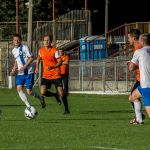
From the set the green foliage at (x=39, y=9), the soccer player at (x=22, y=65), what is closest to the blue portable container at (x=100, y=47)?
the green foliage at (x=39, y=9)

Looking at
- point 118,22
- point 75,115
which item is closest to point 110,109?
point 75,115

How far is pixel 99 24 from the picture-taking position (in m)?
60.5

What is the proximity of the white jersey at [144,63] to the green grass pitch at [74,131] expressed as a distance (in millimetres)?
1021

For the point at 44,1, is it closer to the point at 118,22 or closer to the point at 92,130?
the point at 118,22

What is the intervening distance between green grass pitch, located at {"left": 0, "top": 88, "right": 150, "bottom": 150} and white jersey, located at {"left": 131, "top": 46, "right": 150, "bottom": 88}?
1.02 meters

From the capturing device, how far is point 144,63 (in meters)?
14.5

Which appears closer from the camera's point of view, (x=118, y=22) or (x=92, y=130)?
(x=92, y=130)

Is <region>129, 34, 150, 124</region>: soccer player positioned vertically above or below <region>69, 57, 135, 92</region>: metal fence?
above

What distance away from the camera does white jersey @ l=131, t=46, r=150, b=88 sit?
14.4 metres

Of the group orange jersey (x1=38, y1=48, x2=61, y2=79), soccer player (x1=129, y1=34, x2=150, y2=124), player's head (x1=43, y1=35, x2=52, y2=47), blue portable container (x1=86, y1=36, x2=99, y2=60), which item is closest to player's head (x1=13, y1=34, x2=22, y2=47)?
player's head (x1=43, y1=35, x2=52, y2=47)

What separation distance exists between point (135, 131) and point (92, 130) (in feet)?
2.82

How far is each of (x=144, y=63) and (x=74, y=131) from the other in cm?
207

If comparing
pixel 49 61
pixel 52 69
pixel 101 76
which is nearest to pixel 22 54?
pixel 52 69

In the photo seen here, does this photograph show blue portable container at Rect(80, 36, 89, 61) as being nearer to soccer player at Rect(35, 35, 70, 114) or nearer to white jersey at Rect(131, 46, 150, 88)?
soccer player at Rect(35, 35, 70, 114)
